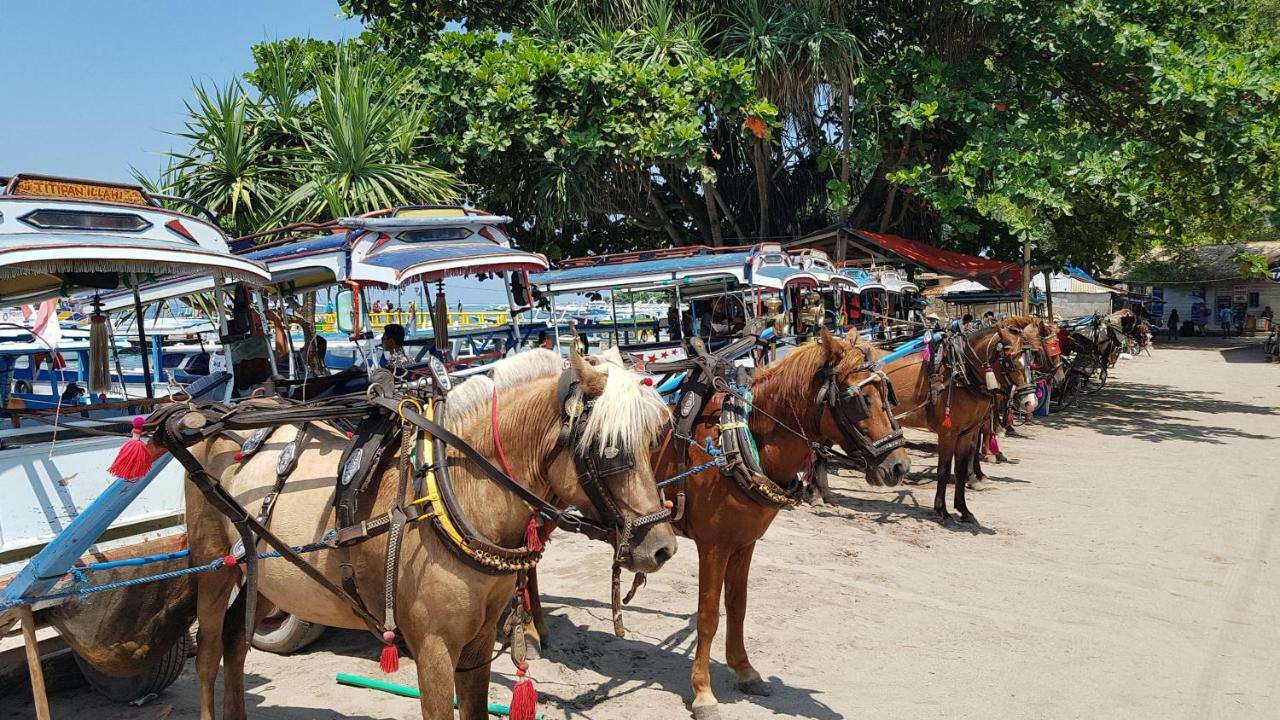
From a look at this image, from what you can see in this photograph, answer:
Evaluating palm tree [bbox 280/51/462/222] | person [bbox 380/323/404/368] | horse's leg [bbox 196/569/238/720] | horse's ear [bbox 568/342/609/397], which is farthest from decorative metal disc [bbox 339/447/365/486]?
palm tree [bbox 280/51/462/222]

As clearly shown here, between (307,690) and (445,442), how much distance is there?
2.59 meters

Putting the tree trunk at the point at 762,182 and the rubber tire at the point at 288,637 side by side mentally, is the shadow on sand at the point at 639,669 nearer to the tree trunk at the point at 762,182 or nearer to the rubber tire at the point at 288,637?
the rubber tire at the point at 288,637

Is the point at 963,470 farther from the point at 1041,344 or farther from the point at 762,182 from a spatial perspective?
the point at 762,182

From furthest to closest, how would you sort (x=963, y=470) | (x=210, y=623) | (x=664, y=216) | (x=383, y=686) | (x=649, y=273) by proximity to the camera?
(x=664, y=216)
(x=649, y=273)
(x=963, y=470)
(x=383, y=686)
(x=210, y=623)

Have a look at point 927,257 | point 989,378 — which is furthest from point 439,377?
point 927,257

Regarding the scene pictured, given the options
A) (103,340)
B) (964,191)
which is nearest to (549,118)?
(964,191)

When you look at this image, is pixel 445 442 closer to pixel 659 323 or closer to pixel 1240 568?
pixel 1240 568

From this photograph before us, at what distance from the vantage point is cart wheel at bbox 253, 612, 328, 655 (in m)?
5.27

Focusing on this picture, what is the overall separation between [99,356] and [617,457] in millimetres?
4101

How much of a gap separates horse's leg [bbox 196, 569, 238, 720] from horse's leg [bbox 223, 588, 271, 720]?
113 millimetres

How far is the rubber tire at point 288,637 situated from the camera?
5.26 m

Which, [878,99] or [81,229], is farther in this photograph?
[878,99]

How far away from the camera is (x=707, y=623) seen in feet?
15.3

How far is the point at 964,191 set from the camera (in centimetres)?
1449
